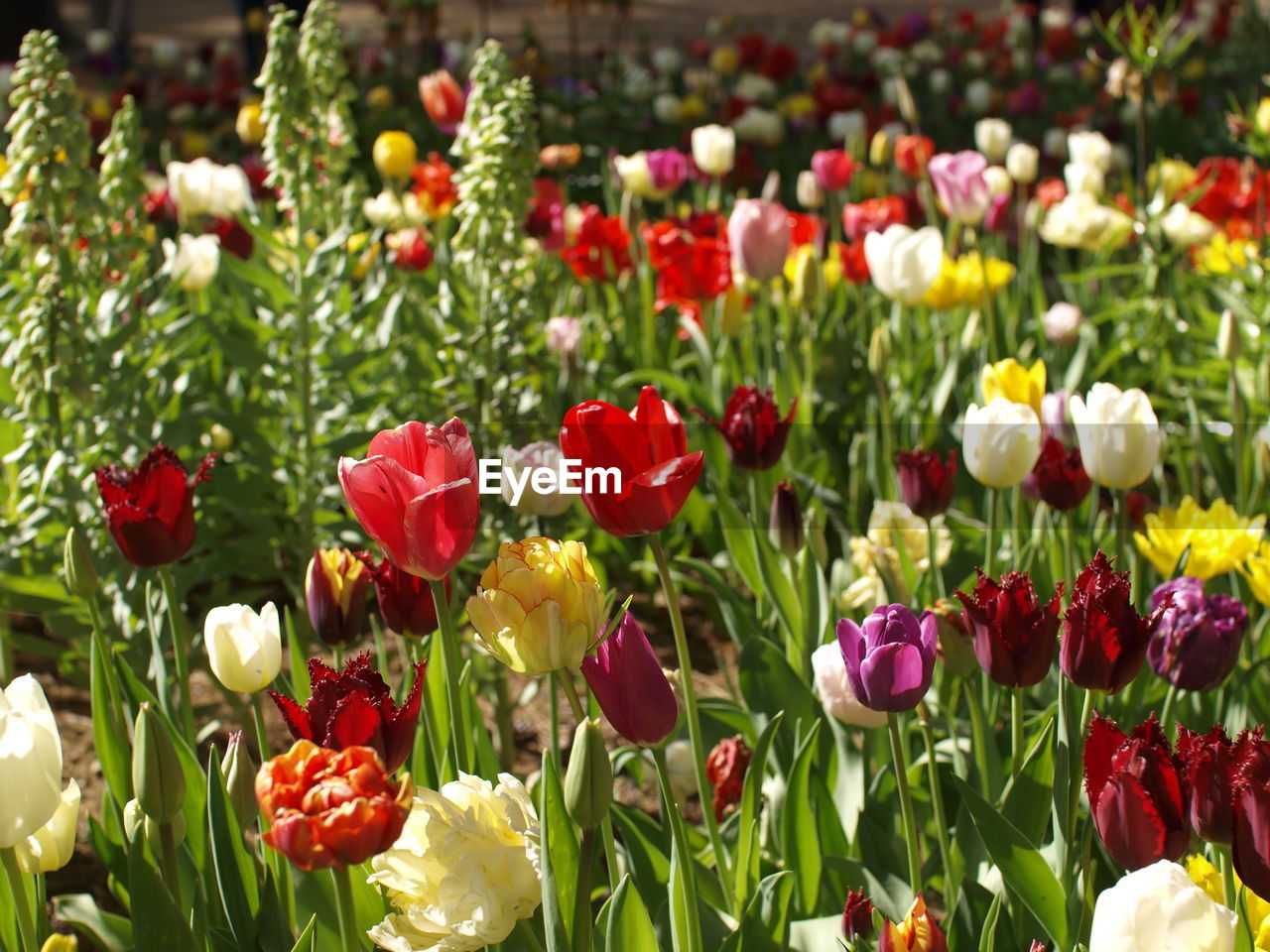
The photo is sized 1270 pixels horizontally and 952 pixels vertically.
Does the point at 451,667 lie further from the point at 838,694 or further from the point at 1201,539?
the point at 1201,539

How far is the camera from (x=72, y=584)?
1373mm

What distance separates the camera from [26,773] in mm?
957

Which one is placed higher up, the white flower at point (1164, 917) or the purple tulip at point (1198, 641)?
the white flower at point (1164, 917)

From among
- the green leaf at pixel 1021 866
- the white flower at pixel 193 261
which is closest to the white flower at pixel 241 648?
the green leaf at pixel 1021 866

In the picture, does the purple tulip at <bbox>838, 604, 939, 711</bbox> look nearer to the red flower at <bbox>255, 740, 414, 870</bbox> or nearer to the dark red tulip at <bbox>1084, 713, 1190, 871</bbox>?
the dark red tulip at <bbox>1084, 713, 1190, 871</bbox>

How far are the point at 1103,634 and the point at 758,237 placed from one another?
1.64 meters

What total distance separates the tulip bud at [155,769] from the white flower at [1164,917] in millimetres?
702

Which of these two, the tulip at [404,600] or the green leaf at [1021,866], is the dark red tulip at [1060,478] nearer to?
the green leaf at [1021,866]

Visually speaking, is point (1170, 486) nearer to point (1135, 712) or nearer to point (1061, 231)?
point (1061, 231)

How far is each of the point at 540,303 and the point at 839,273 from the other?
81 centimetres

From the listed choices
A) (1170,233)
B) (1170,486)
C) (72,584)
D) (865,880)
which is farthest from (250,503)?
(1170,233)

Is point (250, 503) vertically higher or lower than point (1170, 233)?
lower

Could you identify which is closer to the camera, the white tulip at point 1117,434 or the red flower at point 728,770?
the white tulip at point 1117,434

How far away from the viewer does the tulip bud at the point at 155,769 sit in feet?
3.54
